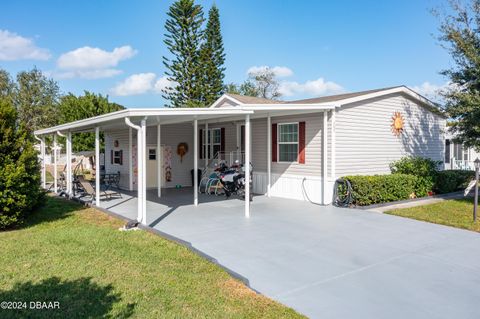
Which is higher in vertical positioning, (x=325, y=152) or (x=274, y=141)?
(x=274, y=141)

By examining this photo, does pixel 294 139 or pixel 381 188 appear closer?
pixel 381 188

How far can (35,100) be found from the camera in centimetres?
2941

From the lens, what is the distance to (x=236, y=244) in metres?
5.69

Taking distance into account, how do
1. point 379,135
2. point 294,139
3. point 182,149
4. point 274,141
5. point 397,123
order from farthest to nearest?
point 182,149 → point 397,123 → point 274,141 → point 379,135 → point 294,139

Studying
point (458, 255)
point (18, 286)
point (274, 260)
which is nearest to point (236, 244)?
point (274, 260)

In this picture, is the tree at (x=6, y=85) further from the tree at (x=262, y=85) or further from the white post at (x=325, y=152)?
the white post at (x=325, y=152)

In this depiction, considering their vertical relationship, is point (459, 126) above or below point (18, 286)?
above

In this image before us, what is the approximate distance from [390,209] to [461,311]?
573 cm

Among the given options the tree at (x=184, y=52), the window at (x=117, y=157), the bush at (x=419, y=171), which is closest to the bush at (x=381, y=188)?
the bush at (x=419, y=171)

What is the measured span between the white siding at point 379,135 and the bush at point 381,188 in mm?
745

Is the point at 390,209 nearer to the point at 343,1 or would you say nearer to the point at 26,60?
the point at 343,1

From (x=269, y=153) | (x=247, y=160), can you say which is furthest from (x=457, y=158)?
(x=247, y=160)

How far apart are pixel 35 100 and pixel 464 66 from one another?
31.2m

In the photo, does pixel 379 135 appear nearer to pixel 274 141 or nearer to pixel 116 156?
pixel 274 141
